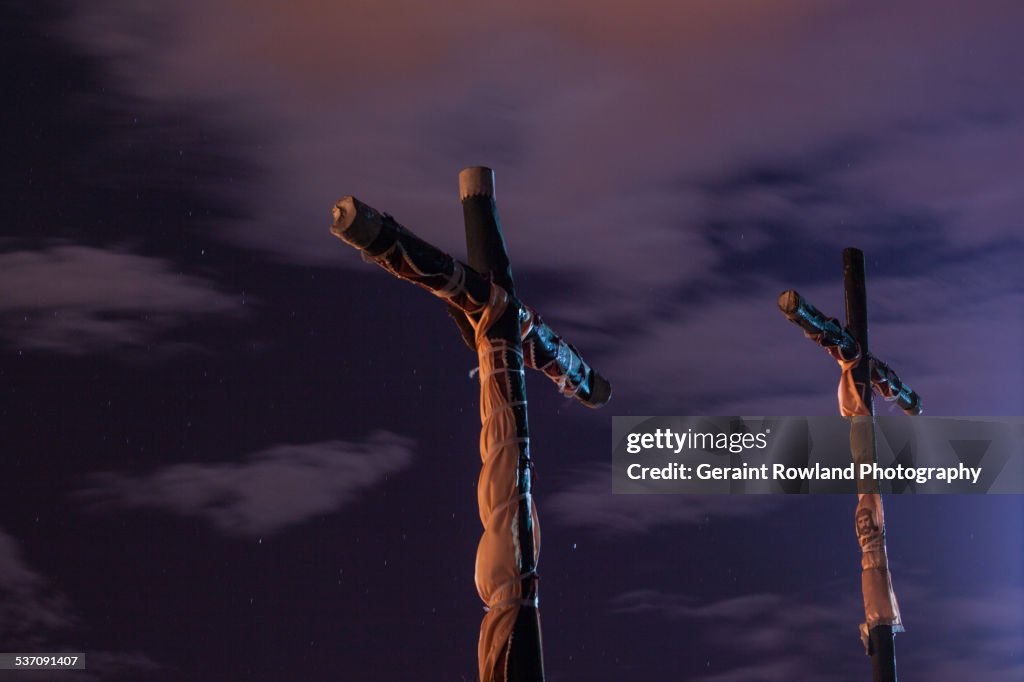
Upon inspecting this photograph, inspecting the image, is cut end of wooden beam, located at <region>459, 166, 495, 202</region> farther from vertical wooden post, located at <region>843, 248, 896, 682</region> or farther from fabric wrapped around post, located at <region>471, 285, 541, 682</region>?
vertical wooden post, located at <region>843, 248, 896, 682</region>

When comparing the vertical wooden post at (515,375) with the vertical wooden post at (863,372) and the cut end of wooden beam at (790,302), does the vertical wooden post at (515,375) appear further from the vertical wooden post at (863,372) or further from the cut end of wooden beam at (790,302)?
the vertical wooden post at (863,372)

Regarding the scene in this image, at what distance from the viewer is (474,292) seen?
18.3 feet

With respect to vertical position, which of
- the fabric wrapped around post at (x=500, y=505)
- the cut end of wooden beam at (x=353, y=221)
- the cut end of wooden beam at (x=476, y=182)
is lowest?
the fabric wrapped around post at (x=500, y=505)

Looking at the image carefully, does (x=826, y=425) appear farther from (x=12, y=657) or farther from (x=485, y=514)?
(x=12, y=657)

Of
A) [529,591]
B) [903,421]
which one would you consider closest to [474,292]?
[529,591]

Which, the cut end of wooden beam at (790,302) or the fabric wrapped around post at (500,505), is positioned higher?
the cut end of wooden beam at (790,302)

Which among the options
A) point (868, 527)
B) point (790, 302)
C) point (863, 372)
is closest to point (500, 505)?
point (790, 302)

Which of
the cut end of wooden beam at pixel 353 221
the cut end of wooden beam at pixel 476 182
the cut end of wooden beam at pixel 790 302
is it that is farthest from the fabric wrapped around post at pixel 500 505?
the cut end of wooden beam at pixel 790 302

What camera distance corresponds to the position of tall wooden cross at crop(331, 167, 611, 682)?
5152mm

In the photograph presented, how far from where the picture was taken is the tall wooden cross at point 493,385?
5152 mm

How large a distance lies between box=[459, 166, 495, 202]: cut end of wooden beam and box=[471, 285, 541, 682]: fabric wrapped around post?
0.61 metres

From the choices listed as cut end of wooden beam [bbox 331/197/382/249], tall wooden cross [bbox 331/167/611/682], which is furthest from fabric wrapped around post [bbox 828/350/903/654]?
cut end of wooden beam [bbox 331/197/382/249]

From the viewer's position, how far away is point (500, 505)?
5.34m

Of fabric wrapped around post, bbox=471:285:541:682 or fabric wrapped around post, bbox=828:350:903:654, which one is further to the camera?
fabric wrapped around post, bbox=828:350:903:654
